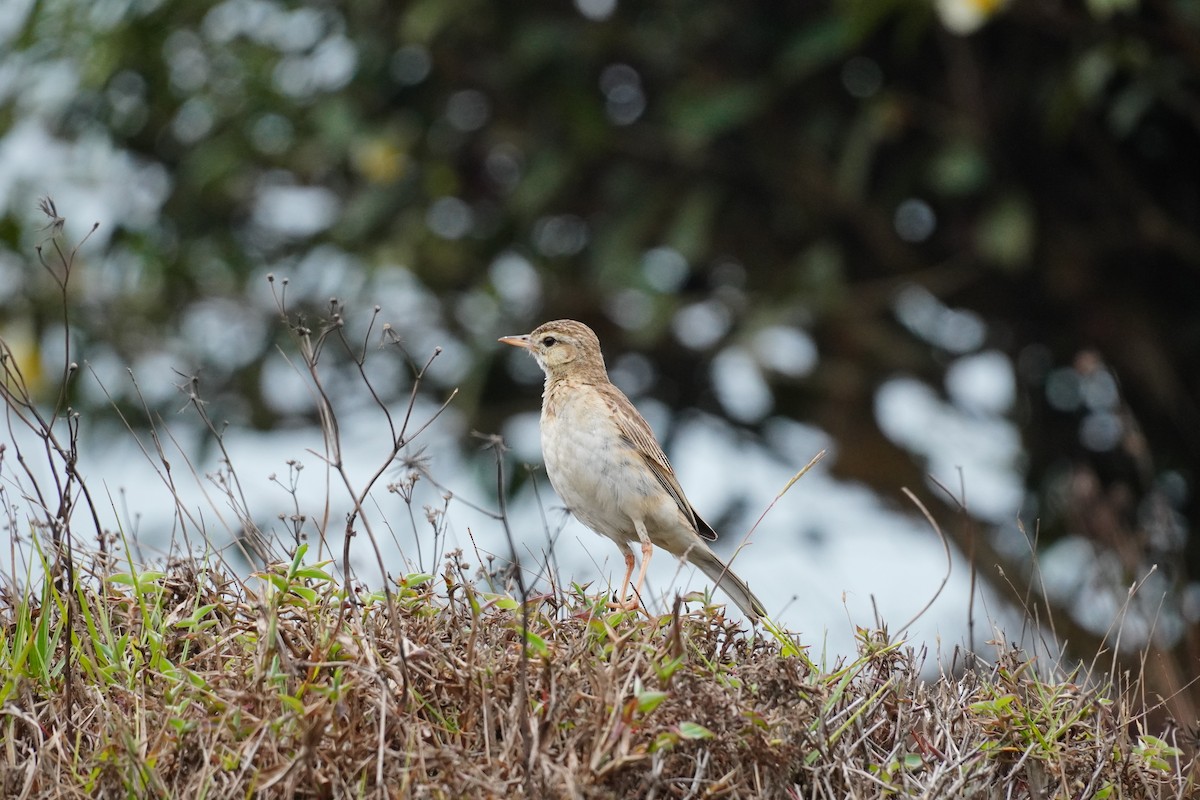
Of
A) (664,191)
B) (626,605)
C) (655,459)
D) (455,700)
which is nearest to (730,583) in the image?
(626,605)

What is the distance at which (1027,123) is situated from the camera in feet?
28.0

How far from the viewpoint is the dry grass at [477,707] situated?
3.43 m

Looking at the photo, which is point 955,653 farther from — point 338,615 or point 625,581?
point 338,615

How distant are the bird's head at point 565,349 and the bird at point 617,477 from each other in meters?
0.14

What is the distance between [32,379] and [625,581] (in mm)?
4953

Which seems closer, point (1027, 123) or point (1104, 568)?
point (1104, 568)

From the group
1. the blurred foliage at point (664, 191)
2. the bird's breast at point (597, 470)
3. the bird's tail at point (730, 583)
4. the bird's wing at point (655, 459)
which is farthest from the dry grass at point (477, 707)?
the blurred foliage at point (664, 191)

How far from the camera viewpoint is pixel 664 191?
8773 mm

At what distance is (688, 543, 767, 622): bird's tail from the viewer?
438cm

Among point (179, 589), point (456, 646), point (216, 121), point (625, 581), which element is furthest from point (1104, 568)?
point (216, 121)

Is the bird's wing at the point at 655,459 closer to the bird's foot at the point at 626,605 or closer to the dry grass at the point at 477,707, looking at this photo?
the bird's foot at the point at 626,605

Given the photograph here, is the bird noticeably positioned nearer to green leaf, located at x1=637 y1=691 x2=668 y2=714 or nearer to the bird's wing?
the bird's wing

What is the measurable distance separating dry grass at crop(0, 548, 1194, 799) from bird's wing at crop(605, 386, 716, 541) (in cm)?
171

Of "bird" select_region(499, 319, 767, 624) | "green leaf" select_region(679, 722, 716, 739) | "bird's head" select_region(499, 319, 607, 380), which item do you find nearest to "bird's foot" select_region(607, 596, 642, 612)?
"green leaf" select_region(679, 722, 716, 739)
